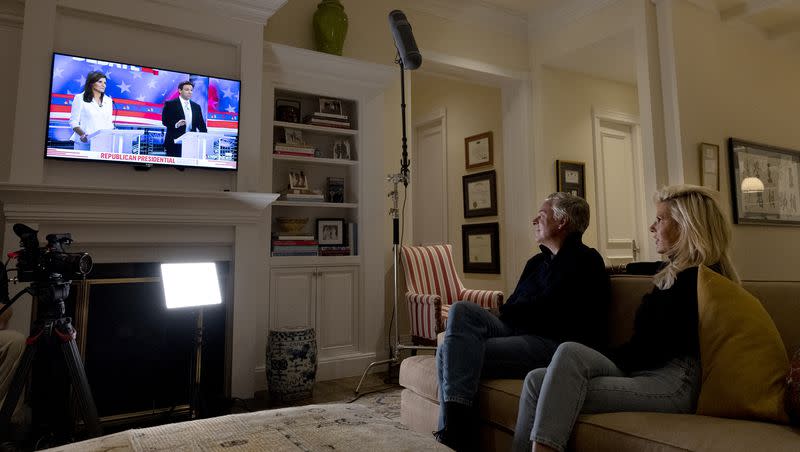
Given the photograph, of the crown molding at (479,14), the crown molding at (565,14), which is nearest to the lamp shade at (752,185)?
the crown molding at (565,14)

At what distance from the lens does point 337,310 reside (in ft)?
10.8

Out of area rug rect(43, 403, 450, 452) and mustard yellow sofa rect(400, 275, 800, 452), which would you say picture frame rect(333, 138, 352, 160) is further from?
area rug rect(43, 403, 450, 452)

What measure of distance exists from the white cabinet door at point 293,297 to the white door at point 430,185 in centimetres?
225

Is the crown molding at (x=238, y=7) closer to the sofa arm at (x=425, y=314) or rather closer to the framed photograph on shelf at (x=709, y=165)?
the sofa arm at (x=425, y=314)

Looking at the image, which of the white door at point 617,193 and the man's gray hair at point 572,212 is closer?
the man's gray hair at point 572,212

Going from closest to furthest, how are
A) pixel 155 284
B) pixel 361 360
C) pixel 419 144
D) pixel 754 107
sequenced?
1. pixel 155 284
2. pixel 361 360
3. pixel 754 107
4. pixel 419 144

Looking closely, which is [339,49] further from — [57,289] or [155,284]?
[57,289]

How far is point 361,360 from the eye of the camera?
335 cm

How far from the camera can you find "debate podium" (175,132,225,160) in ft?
→ 8.87

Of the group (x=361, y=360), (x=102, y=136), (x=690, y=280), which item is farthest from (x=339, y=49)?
(x=690, y=280)

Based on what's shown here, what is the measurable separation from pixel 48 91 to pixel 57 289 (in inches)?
47.8

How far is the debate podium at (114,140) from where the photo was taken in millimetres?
2498

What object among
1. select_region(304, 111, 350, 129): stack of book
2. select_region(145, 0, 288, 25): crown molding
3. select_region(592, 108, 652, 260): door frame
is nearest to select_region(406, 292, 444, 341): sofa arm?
select_region(304, 111, 350, 129): stack of book

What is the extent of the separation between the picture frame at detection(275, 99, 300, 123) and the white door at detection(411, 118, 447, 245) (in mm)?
1999
